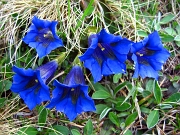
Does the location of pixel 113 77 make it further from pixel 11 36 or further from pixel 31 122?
pixel 11 36

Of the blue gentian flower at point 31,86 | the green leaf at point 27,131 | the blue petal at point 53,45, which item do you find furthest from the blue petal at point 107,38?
the green leaf at point 27,131

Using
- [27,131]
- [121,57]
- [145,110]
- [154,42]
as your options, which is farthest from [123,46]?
[27,131]

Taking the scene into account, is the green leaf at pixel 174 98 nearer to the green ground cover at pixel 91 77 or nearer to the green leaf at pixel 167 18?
the green ground cover at pixel 91 77

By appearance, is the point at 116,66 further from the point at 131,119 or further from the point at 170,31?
the point at 170,31

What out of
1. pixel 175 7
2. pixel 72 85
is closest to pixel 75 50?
pixel 72 85

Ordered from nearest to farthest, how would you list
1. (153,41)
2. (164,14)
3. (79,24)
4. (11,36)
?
(153,41) < (79,24) < (11,36) < (164,14)
